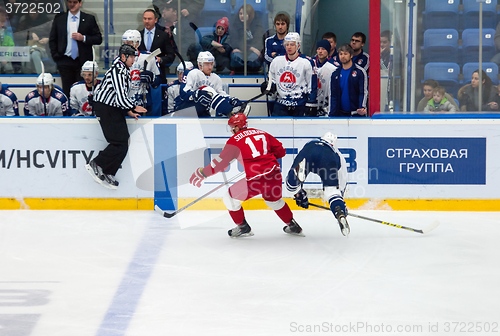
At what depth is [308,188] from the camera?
18.1 ft

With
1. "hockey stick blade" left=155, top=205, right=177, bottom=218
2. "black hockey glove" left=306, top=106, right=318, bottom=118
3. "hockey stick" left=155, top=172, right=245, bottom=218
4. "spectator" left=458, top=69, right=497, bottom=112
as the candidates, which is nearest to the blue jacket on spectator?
"black hockey glove" left=306, top=106, right=318, bottom=118

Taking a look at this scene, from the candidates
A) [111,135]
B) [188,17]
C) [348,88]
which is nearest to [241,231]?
[111,135]

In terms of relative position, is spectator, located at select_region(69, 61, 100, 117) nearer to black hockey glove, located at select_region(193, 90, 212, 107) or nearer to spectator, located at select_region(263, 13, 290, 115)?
black hockey glove, located at select_region(193, 90, 212, 107)

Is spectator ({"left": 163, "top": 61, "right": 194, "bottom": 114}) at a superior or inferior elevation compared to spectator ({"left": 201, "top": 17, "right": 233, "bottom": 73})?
inferior

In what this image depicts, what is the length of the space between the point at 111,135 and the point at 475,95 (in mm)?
3429

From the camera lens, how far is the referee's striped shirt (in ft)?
17.2

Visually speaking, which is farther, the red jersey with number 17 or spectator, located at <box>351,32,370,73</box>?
spectator, located at <box>351,32,370,73</box>

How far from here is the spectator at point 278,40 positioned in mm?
6125

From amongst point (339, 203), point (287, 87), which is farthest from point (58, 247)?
point (287, 87)

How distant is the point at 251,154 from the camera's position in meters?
4.44

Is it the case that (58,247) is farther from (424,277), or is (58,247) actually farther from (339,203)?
(424,277)

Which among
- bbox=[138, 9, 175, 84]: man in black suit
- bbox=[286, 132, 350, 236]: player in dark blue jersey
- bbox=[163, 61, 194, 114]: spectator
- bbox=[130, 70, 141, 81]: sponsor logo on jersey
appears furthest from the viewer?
bbox=[138, 9, 175, 84]: man in black suit

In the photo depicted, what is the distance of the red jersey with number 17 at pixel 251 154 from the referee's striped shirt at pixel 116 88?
1.32 metres

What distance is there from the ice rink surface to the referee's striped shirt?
1.05 metres
